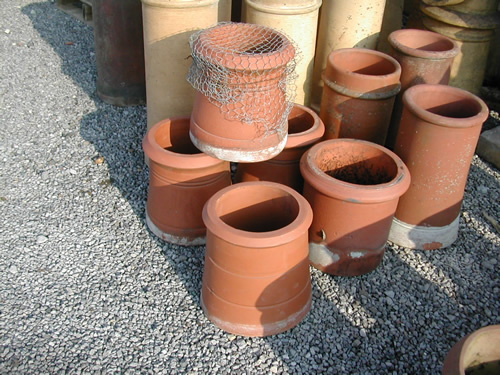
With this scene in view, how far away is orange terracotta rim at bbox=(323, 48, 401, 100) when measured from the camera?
11.7 feet

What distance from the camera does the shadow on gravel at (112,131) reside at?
3.48m

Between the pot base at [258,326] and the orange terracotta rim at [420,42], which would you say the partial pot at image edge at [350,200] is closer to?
the pot base at [258,326]

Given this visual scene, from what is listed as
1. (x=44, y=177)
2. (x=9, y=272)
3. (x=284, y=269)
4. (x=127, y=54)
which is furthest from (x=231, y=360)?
(x=127, y=54)

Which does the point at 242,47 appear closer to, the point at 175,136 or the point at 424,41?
the point at 175,136

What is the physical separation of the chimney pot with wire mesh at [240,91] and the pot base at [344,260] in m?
0.70

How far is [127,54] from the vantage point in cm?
492

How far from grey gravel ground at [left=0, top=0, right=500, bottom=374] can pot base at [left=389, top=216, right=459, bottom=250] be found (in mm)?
60

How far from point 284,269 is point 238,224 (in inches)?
17.7

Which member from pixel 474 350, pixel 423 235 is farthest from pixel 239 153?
pixel 474 350

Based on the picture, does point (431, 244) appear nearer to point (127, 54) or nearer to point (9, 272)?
point (9, 272)

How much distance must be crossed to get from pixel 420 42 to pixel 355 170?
1.39 meters

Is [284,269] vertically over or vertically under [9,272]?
over

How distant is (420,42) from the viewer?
4.20m

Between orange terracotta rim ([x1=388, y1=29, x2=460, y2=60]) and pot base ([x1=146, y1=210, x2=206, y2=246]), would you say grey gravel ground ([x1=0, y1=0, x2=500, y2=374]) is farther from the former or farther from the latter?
orange terracotta rim ([x1=388, y1=29, x2=460, y2=60])
